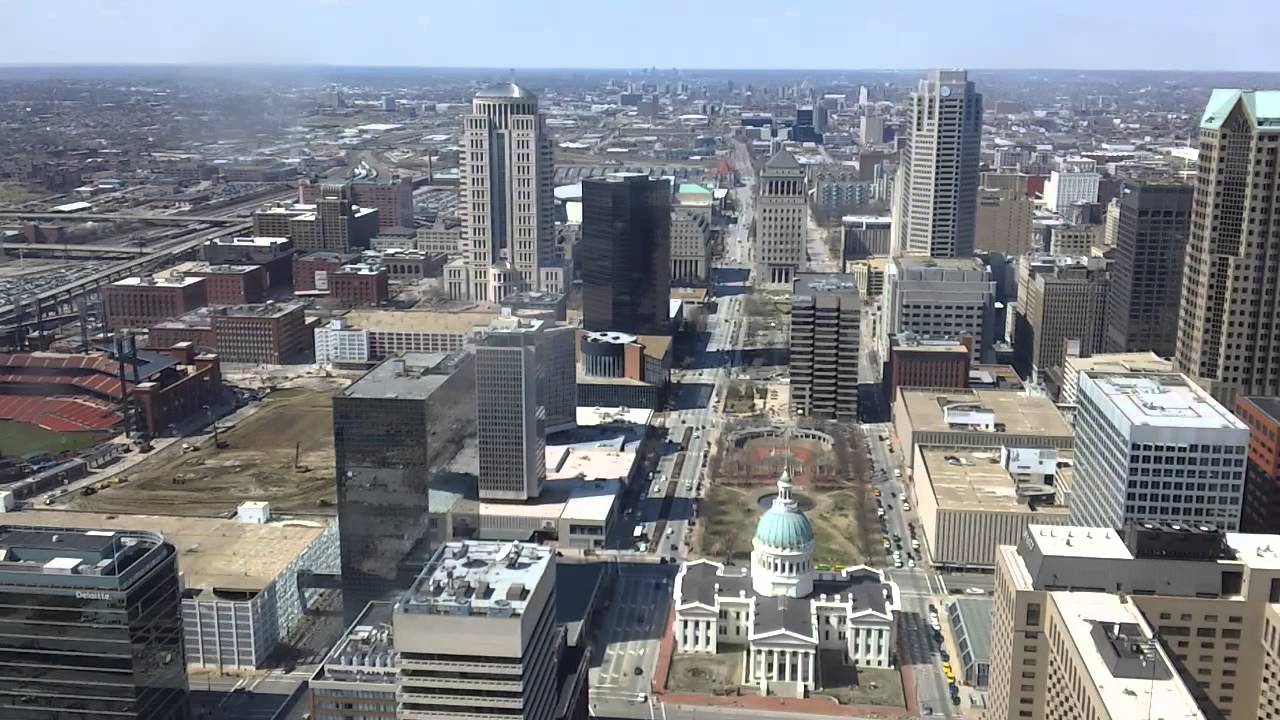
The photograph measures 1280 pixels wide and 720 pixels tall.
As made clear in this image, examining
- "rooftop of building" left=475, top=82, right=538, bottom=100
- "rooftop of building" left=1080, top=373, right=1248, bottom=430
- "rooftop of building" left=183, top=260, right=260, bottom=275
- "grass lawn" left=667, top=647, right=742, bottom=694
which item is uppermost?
"rooftop of building" left=475, top=82, right=538, bottom=100

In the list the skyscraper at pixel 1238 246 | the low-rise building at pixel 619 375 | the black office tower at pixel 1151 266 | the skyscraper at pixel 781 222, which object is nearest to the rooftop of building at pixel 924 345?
the black office tower at pixel 1151 266

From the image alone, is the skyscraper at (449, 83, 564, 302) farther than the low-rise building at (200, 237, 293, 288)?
No

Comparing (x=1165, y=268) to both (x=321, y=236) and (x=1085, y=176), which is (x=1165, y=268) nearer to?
(x=1085, y=176)

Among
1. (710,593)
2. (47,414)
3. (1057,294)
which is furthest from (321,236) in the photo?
(710,593)

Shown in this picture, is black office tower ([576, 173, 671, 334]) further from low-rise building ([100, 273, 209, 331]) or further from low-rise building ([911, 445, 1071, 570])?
low-rise building ([100, 273, 209, 331])

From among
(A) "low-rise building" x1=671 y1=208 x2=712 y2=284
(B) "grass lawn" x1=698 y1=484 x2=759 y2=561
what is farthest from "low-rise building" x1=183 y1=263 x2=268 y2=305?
(B) "grass lawn" x1=698 y1=484 x2=759 y2=561

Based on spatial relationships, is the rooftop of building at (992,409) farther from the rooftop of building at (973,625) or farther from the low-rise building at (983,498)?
the rooftop of building at (973,625)

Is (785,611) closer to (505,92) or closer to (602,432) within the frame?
(602,432)

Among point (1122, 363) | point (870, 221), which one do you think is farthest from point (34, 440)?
point (870, 221)
